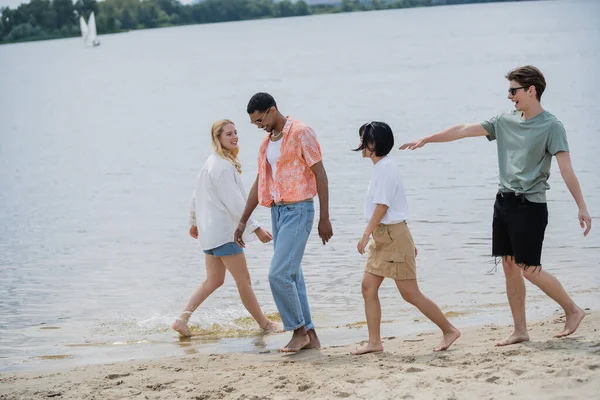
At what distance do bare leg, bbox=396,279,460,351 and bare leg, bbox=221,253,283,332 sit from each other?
1.67 meters

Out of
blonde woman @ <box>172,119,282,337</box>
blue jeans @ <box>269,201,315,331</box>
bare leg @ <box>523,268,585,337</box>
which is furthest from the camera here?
→ blonde woman @ <box>172,119,282,337</box>

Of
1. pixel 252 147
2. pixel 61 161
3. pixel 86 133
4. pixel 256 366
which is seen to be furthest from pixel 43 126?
pixel 256 366

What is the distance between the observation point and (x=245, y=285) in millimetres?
8086

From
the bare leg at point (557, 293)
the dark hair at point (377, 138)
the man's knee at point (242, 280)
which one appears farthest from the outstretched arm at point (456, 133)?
the man's knee at point (242, 280)

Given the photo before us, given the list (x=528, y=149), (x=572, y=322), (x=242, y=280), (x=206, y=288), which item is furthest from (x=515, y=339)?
(x=206, y=288)

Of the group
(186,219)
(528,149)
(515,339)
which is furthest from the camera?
(186,219)

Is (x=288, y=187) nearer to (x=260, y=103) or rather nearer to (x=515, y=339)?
(x=260, y=103)

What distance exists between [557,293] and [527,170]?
910mm

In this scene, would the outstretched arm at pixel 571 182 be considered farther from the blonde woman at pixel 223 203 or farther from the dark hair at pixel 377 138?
the blonde woman at pixel 223 203

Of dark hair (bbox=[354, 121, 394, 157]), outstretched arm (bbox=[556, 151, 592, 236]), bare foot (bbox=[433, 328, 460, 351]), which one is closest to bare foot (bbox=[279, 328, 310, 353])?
bare foot (bbox=[433, 328, 460, 351])

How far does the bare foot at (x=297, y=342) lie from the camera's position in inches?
288

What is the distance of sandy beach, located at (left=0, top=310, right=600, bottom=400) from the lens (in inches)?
223

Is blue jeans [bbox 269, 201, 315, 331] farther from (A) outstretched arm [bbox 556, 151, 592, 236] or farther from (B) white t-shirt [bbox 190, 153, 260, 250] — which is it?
(A) outstretched arm [bbox 556, 151, 592, 236]

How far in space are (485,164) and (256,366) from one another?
1303cm
